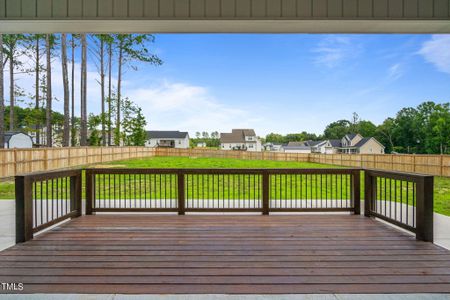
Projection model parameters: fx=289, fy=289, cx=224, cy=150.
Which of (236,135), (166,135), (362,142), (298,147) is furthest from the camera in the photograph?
(298,147)

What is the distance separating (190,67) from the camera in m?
22.9

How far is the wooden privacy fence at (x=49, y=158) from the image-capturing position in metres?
9.90

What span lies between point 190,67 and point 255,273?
21.9 metres

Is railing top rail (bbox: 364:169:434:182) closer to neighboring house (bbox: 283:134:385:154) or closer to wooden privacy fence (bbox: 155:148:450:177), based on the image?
wooden privacy fence (bbox: 155:148:450:177)

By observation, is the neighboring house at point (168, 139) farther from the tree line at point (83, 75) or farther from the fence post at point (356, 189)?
the fence post at point (356, 189)

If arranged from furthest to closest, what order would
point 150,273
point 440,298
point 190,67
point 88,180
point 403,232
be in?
point 190,67
point 88,180
point 403,232
point 150,273
point 440,298

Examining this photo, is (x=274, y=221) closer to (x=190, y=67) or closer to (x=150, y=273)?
(x=150, y=273)

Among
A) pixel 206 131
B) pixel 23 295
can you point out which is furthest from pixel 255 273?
pixel 206 131

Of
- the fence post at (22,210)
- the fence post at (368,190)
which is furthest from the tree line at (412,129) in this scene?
the fence post at (22,210)

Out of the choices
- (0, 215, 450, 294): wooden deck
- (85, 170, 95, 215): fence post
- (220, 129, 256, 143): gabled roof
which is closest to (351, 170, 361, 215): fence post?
(0, 215, 450, 294): wooden deck

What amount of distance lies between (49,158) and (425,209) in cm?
1304

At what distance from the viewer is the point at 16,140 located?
19484 mm

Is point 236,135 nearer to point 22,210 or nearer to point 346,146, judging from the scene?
point 346,146

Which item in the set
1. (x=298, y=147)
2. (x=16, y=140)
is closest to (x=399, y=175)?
(x=16, y=140)
